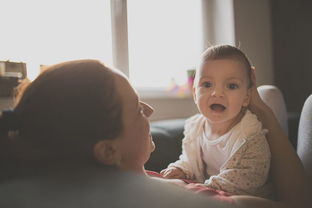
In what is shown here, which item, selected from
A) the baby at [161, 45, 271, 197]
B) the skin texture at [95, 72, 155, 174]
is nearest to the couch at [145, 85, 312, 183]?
the baby at [161, 45, 271, 197]

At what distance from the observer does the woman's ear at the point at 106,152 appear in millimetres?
589

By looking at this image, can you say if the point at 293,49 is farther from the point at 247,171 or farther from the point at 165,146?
the point at 247,171

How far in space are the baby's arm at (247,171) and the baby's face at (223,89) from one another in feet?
0.49

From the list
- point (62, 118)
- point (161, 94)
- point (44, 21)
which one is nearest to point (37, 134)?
point (62, 118)

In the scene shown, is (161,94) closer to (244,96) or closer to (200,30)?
(200,30)

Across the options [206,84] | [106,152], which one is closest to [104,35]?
[206,84]

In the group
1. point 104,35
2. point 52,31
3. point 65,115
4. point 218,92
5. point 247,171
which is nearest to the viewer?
point 65,115

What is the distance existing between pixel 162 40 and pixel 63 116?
216 centimetres

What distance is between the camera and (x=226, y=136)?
1.13m

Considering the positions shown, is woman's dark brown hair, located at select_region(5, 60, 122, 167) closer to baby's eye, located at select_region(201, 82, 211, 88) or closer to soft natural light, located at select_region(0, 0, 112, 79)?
baby's eye, located at select_region(201, 82, 211, 88)

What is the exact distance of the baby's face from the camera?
43.9 inches

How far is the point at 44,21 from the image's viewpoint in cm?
185

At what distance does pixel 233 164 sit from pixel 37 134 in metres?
0.69

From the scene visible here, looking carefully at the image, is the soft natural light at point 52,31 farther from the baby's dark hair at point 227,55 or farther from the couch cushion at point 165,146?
the baby's dark hair at point 227,55
